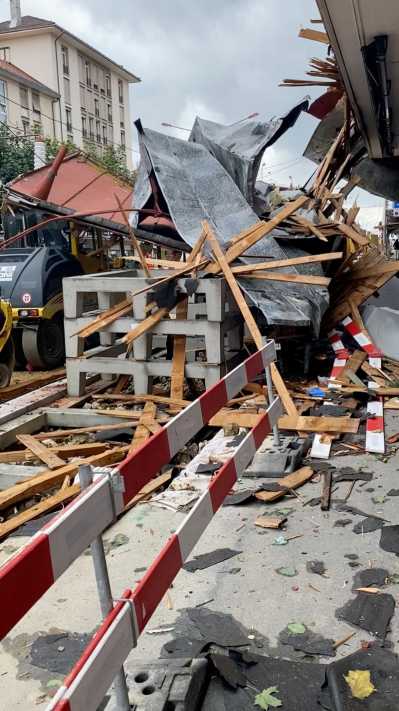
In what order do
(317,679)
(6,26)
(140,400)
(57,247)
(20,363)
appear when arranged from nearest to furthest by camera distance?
(317,679)
(140,400)
(20,363)
(57,247)
(6,26)

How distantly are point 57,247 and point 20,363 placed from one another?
2.51 m

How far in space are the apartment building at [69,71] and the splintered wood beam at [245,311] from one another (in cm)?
5038

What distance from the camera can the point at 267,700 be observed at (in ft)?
8.44

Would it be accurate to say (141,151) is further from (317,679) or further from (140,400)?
(317,679)

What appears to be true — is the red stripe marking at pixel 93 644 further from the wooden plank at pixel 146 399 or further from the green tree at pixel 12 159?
the green tree at pixel 12 159

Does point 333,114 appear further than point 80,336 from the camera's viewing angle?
Yes

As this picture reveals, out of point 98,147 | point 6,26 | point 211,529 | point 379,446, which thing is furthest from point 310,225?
point 6,26

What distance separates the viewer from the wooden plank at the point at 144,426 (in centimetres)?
620

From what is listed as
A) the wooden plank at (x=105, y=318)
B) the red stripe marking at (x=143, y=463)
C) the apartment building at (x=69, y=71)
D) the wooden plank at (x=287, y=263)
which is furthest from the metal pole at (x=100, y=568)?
the apartment building at (x=69, y=71)

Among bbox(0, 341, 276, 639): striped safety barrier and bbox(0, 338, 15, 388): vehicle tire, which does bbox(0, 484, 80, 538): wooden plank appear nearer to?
bbox(0, 341, 276, 639): striped safety barrier

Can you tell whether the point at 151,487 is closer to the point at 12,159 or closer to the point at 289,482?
the point at 289,482

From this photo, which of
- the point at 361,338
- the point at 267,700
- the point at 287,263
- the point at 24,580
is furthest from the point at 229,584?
the point at 361,338

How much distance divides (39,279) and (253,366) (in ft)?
23.3

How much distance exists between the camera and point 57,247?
40.1ft
